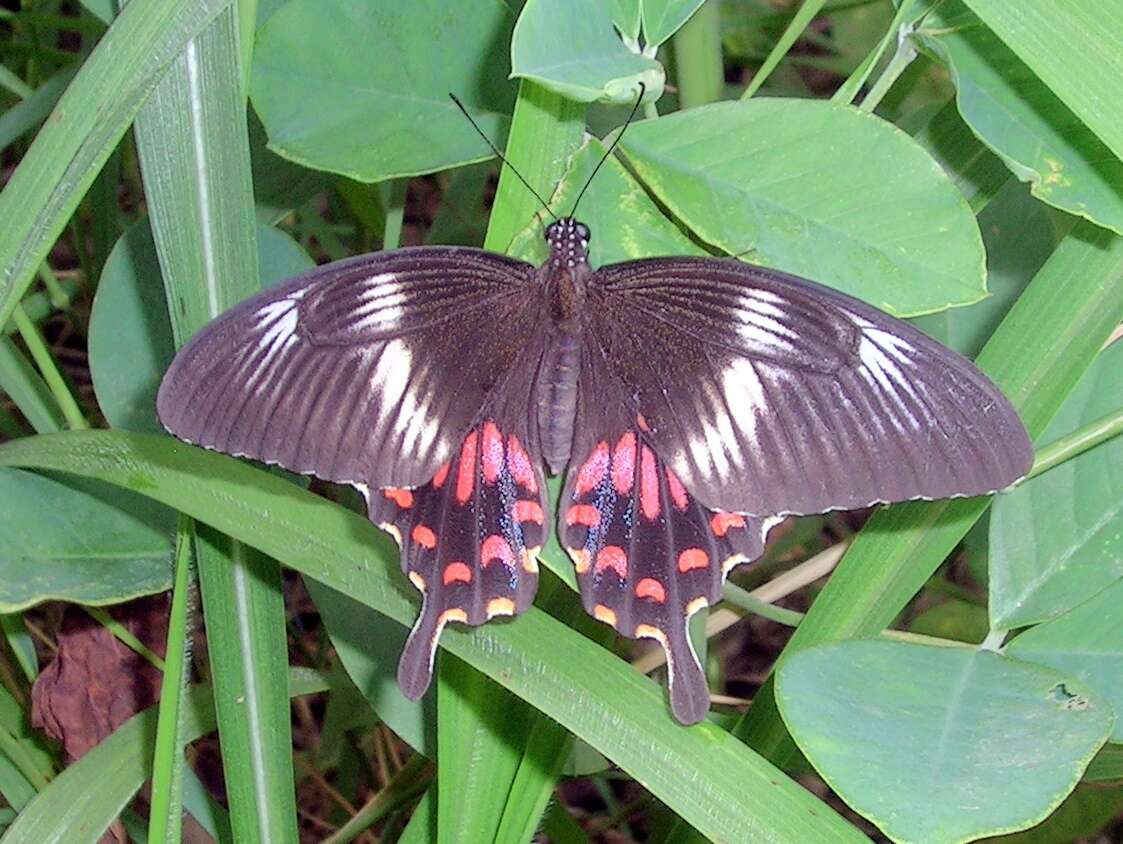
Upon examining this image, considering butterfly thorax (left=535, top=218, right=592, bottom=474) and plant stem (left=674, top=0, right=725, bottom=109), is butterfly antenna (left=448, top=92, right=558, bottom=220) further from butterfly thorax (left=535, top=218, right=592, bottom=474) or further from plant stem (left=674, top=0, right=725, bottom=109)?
plant stem (left=674, top=0, right=725, bottom=109)

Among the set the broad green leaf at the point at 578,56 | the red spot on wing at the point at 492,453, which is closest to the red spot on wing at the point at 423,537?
the red spot on wing at the point at 492,453

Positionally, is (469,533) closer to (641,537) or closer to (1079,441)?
(641,537)

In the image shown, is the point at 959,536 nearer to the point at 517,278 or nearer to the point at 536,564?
the point at 536,564

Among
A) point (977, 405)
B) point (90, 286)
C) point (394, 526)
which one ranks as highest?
point (977, 405)

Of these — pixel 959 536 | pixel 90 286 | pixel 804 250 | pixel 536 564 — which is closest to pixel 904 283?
pixel 804 250

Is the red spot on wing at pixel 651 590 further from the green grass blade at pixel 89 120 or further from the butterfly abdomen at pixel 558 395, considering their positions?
the green grass blade at pixel 89 120

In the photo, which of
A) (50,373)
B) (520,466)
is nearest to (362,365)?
(520,466)
